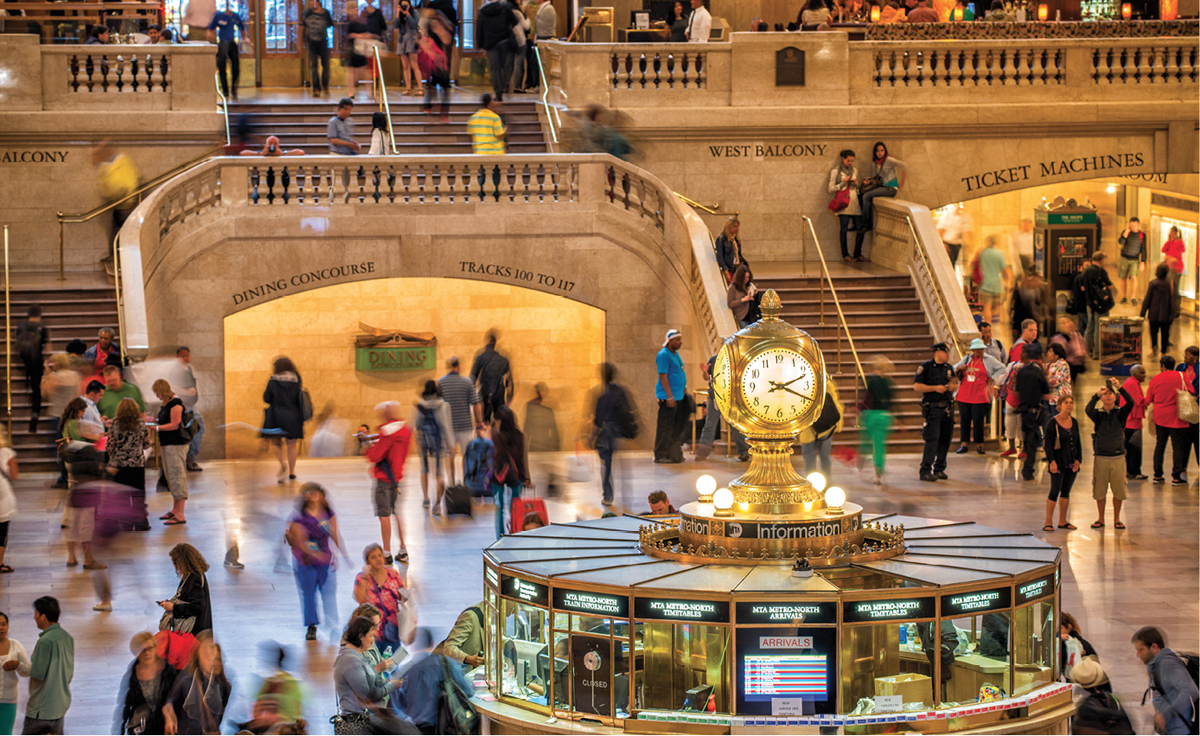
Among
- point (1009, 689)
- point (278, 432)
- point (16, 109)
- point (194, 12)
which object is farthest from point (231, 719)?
point (194, 12)

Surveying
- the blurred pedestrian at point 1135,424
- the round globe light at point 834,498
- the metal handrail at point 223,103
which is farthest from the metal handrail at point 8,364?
the round globe light at point 834,498

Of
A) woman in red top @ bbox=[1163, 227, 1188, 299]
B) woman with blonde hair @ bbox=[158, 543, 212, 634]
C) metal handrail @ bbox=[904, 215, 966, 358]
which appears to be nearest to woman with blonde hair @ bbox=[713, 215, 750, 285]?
metal handrail @ bbox=[904, 215, 966, 358]

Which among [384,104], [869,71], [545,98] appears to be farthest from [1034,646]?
[384,104]

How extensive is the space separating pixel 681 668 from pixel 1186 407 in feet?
38.6

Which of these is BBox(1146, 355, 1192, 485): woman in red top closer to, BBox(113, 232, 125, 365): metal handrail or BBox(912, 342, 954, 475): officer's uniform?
BBox(912, 342, 954, 475): officer's uniform

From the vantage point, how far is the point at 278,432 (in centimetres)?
1777

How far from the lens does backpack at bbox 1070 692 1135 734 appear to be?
340 inches

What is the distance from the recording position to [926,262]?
22.7 meters

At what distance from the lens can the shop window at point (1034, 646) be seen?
26.1 ft

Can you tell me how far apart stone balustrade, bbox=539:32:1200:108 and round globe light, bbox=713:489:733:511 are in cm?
1765

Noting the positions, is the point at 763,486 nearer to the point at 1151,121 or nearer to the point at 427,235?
the point at 427,235

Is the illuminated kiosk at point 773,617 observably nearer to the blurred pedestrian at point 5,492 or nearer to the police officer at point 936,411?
the blurred pedestrian at point 5,492

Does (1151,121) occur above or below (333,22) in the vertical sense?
below

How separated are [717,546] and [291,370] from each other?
10.1m
